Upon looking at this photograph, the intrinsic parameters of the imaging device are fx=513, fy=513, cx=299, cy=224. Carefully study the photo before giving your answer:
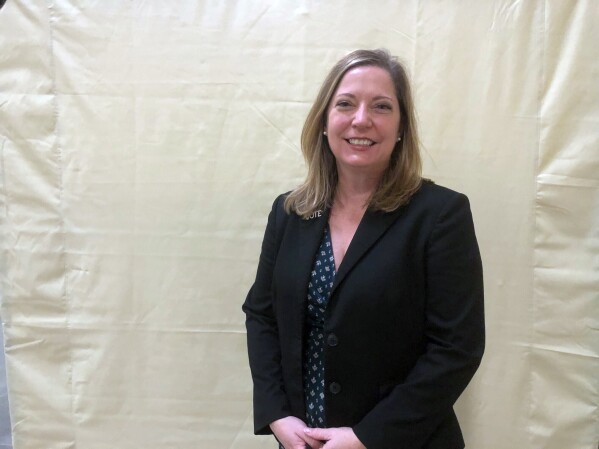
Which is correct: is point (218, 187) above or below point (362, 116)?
below

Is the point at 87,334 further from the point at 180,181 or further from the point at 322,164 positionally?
the point at 322,164

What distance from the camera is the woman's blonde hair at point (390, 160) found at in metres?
1.12

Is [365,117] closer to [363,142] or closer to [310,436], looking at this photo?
[363,142]

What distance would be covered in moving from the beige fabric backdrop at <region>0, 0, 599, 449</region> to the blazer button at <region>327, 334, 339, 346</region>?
64 cm

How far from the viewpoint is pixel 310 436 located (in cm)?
112

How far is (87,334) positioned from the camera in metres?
1.74

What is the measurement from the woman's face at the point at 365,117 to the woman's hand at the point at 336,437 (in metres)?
0.57

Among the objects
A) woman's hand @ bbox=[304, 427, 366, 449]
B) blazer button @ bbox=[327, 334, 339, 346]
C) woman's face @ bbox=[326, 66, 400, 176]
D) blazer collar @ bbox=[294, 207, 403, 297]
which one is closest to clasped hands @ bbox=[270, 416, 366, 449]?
woman's hand @ bbox=[304, 427, 366, 449]

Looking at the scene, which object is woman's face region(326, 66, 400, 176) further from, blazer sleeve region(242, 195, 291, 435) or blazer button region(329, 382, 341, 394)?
blazer button region(329, 382, 341, 394)

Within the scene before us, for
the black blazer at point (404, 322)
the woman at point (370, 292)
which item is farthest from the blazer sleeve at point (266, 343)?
the black blazer at point (404, 322)

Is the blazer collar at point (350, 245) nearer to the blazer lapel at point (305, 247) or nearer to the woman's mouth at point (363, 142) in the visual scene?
the blazer lapel at point (305, 247)

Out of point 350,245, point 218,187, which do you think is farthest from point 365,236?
point 218,187

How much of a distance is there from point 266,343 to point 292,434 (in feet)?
0.72

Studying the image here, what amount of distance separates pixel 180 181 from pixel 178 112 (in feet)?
0.72
